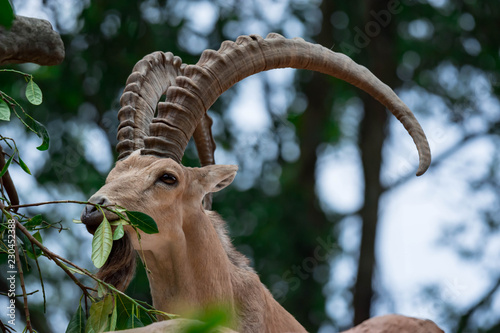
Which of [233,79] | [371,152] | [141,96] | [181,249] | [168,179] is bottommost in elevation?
[181,249]

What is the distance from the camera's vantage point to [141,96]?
5.62m

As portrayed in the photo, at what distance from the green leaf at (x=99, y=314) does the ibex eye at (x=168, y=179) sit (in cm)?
103

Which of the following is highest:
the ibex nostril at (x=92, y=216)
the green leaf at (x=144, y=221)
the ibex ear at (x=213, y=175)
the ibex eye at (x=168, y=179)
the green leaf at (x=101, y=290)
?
the ibex ear at (x=213, y=175)

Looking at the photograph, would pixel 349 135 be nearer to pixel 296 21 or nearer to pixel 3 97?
pixel 296 21

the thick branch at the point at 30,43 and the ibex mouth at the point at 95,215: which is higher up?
the thick branch at the point at 30,43

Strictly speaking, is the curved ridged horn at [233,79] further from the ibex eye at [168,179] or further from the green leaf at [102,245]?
the green leaf at [102,245]

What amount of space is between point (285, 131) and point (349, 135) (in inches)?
78.9

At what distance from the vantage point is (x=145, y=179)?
4723 mm

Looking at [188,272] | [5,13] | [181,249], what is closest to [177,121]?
[181,249]

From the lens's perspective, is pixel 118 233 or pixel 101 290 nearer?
pixel 118 233

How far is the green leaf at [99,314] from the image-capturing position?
12.9ft

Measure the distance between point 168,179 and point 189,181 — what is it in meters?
0.27

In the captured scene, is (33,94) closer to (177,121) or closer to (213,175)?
(177,121)

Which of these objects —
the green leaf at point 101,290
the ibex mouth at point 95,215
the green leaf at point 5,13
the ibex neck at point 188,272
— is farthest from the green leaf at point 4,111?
the green leaf at point 5,13
